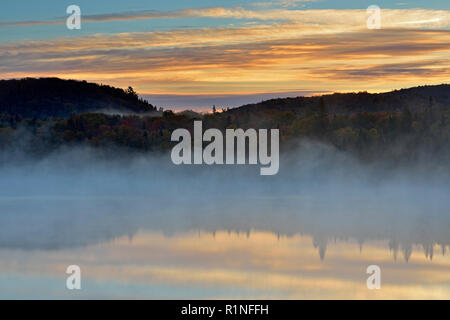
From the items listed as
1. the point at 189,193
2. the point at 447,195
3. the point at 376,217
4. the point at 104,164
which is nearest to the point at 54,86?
the point at 104,164

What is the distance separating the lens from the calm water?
1883cm

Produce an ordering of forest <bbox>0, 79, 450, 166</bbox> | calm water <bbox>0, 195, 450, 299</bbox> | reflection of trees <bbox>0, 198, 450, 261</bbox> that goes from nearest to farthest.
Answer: calm water <bbox>0, 195, 450, 299</bbox>, reflection of trees <bbox>0, 198, 450, 261</bbox>, forest <bbox>0, 79, 450, 166</bbox>

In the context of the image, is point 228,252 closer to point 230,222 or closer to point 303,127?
point 230,222

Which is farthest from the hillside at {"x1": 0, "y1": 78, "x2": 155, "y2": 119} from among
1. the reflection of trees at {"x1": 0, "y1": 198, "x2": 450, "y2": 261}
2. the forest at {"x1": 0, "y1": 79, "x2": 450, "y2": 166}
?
the reflection of trees at {"x1": 0, "y1": 198, "x2": 450, "y2": 261}

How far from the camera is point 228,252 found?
25266 mm

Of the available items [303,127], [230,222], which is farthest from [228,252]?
[303,127]

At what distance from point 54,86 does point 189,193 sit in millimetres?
72213

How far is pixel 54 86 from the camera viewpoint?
130 meters

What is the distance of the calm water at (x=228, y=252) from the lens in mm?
18828

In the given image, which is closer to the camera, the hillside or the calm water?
the calm water

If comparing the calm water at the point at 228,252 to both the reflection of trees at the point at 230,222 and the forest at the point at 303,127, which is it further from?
the forest at the point at 303,127

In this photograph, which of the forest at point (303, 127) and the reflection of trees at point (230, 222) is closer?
the reflection of trees at point (230, 222)

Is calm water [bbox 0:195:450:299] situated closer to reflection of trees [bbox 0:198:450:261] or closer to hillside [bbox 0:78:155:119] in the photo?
reflection of trees [bbox 0:198:450:261]

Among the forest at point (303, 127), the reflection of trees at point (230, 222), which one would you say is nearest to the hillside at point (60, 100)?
the forest at point (303, 127)
